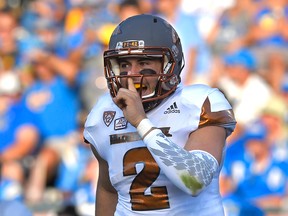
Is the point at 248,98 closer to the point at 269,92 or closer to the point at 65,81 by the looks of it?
the point at 269,92

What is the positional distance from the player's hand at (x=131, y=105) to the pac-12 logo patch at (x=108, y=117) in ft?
1.08

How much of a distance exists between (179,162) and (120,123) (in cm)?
52

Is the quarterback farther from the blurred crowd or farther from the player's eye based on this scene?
the blurred crowd

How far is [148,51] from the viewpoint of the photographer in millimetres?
3209

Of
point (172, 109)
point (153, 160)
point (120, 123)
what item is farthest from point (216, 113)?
point (120, 123)

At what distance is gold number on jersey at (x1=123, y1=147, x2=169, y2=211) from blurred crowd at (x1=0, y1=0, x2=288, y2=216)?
11.1ft

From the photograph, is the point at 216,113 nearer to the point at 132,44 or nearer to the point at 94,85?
the point at 132,44

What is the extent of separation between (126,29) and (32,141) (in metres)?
4.56

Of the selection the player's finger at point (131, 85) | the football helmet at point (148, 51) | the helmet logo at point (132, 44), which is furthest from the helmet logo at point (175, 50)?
the player's finger at point (131, 85)

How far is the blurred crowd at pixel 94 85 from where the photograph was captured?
23.3 feet

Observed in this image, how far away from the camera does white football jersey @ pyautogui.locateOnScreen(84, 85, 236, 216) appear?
3.20 meters

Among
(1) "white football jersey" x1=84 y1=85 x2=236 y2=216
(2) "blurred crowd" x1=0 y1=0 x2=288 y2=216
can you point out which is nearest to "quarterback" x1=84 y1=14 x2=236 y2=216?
(1) "white football jersey" x1=84 y1=85 x2=236 y2=216

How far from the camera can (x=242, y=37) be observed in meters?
8.38

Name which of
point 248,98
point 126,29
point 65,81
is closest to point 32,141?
point 65,81
